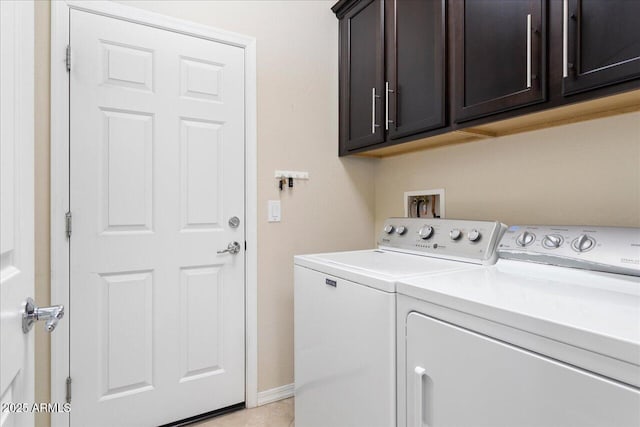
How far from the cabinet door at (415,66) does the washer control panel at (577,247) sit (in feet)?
1.90

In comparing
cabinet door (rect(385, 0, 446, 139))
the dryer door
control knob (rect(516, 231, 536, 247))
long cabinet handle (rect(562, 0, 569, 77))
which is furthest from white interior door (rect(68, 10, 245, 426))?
long cabinet handle (rect(562, 0, 569, 77))

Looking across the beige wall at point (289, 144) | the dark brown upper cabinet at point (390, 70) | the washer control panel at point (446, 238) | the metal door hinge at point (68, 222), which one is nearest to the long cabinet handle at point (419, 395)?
the washer control panel at point (446, 238)

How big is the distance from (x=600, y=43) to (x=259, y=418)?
2156 mm

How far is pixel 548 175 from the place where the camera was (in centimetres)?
144

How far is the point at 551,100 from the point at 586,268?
21.9 inches

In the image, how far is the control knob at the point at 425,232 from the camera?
165 cm

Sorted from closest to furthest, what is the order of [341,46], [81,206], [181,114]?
[81,206] → [181,114] → [341,46]

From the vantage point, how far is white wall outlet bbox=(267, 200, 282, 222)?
2021mm

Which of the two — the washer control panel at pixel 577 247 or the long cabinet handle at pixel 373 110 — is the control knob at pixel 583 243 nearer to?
the washer control panel at pixel 577 247

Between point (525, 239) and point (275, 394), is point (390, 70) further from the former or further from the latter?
point (275, 394)

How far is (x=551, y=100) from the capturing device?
114 centimetres

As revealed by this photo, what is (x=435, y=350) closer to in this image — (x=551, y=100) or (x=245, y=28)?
(x=551, y=100)

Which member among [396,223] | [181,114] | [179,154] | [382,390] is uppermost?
[181,114]

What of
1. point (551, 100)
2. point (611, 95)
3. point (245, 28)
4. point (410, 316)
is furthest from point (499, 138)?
point (245, 28)
